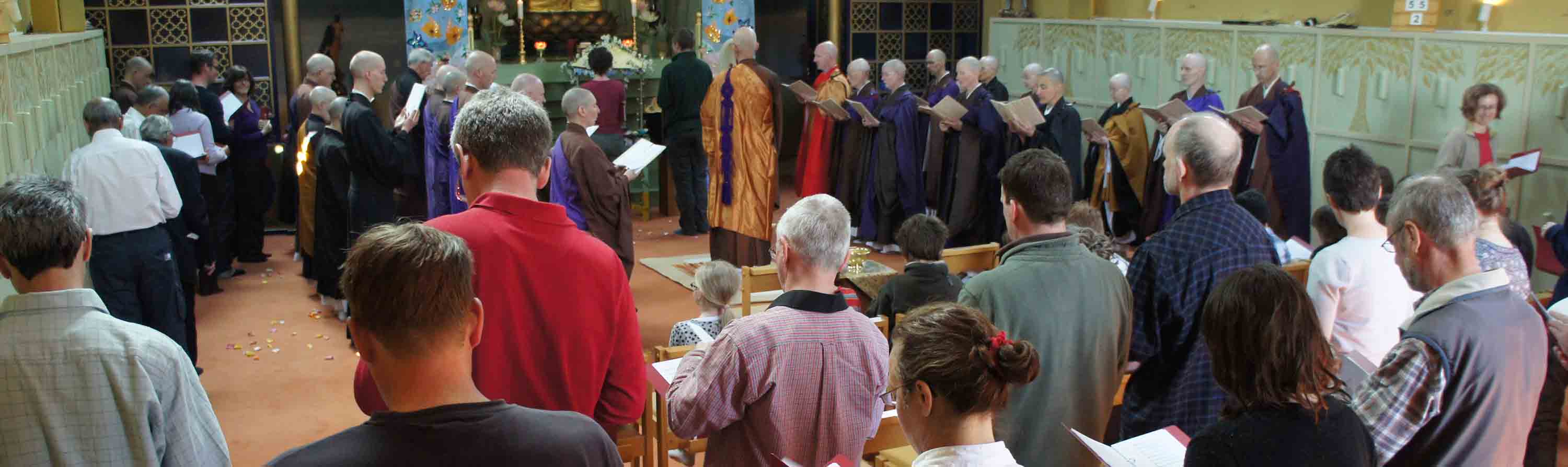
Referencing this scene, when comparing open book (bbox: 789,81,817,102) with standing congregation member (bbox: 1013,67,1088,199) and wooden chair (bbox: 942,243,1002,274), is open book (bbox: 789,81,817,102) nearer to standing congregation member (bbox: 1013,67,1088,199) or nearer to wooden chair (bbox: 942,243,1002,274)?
standing congregation member (bbox: 1013,67,1088,199)

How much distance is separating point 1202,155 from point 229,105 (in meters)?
6.69

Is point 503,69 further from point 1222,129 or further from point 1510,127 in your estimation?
point 1222,129

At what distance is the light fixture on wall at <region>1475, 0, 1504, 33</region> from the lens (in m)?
7.47

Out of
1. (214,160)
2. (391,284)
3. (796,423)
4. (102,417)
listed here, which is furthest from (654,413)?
(214,160)

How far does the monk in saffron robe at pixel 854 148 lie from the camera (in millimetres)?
8977

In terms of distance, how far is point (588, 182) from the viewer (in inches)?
235

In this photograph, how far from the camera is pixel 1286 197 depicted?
26.1 feet

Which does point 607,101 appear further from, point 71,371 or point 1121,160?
point 71,371

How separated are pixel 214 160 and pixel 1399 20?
7031 millimetres

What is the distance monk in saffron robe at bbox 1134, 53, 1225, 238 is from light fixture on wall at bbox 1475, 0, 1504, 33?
1.54 meters

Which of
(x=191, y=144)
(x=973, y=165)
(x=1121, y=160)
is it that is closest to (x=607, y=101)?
(x=973, y=165)

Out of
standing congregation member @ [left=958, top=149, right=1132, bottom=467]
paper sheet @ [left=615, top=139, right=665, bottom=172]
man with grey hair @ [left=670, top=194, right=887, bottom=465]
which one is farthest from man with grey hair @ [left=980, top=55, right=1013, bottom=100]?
man with grey hair @ [left=670, top=194, right=887, bottom=465]

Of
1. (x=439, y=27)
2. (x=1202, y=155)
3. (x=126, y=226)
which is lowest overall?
(x=126, y=226)

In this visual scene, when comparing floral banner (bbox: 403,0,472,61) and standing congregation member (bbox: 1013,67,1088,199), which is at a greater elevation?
floral banner (bbox: 403,0,472,61)
